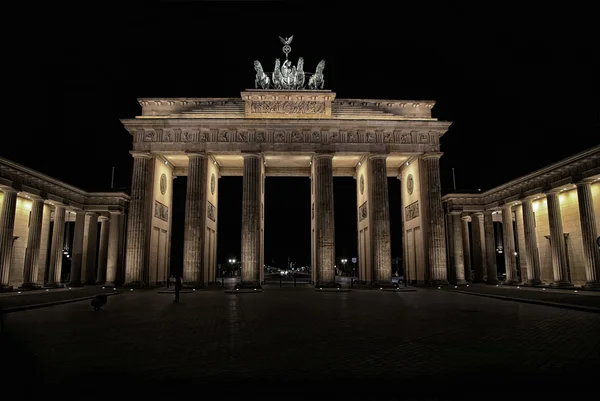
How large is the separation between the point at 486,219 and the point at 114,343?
41.8 m

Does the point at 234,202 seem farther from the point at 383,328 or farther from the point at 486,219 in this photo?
the point at 383,328

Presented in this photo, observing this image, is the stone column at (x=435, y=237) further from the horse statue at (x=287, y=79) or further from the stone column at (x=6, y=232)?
the stone column at (x=6, y=232)

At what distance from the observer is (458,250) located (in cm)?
3978

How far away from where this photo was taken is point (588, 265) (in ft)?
92.7

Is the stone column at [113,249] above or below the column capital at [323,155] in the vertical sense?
below

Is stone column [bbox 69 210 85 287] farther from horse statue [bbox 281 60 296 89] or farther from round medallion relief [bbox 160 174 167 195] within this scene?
horse statue [bbox 281 60 296 89]

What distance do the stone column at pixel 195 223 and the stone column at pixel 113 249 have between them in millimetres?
9170

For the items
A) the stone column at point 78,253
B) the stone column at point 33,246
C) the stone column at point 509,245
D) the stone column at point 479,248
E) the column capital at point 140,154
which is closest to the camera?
the stone column at point 33,246

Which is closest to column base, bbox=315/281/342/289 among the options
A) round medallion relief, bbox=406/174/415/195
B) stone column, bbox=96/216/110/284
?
round medallion relief, bbox=406/174/415/195

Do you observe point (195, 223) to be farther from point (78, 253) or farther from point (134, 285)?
point (78, 253)

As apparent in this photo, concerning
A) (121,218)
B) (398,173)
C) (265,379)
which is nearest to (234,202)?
(121,218)

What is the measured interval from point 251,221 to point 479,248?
26014 mm

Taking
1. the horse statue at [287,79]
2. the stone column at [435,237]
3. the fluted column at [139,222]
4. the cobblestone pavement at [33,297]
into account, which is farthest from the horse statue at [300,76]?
the cobblestone pavement at [33,297]

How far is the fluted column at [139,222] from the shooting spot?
1307 inches
